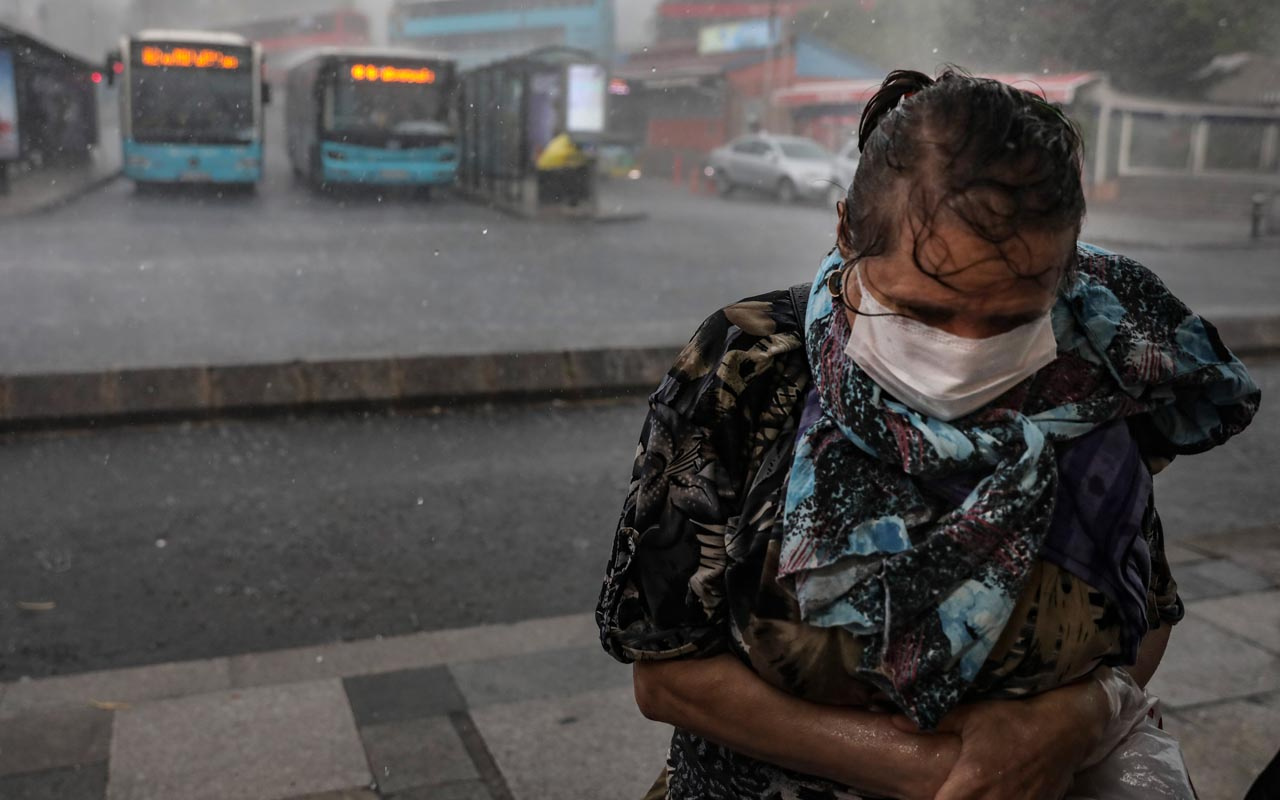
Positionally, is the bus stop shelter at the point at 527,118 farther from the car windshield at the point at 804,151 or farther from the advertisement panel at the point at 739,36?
the advertisement panel at the point at 739,36

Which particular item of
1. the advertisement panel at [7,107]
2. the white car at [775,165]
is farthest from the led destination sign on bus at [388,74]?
the white car at [775,165]

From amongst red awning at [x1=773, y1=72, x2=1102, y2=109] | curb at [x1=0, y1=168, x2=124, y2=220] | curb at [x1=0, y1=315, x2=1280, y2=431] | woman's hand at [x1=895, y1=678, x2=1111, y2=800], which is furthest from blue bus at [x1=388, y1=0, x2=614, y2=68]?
woman's hand at [x1=895, y1=678, x2=1111, y2=800]

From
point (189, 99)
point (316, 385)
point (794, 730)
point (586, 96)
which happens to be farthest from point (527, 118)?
point (794, 730)

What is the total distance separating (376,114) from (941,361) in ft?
64.6

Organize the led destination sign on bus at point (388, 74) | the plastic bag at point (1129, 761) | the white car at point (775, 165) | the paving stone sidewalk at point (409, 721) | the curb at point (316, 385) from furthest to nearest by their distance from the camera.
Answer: the white car at point (775, 165)
the led destination sign on bus at point (388, 74)
the curb at point (316, 385)
the paving stone sidewalk at point (409, 721)
the plastic bag at point (1129, 761)

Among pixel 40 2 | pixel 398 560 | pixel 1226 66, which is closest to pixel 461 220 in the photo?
pixel 40 2

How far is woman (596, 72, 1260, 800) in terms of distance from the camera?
108cm

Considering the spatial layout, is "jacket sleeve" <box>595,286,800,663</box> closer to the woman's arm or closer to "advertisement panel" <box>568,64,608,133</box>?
the woman's arm

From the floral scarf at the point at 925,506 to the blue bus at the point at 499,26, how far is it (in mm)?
20503

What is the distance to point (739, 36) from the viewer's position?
31.0 m

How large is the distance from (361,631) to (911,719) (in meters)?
3.05

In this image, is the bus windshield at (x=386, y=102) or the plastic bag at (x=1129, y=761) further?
the bus windshield at (x=386, y=102)

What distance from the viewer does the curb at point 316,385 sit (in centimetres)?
609

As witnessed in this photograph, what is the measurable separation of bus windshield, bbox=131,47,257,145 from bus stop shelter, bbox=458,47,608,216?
4268 mm
